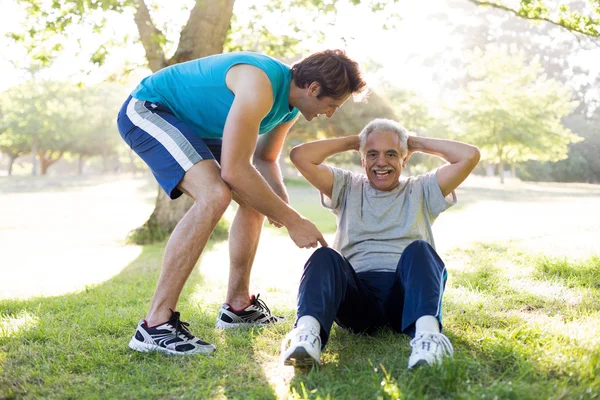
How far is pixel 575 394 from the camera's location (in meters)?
2.33

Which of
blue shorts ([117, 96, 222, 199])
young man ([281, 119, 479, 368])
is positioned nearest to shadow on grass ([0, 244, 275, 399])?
young man ([281, 119, 479, 368])

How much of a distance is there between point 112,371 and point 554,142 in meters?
32.1

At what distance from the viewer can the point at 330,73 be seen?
3432mm

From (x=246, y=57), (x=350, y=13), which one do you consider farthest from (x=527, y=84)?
(x=246, y=57)

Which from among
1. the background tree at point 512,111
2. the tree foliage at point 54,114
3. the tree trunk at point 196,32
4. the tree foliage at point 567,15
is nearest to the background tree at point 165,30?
the tree trunk at point 196,32

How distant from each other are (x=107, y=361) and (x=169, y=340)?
332mm

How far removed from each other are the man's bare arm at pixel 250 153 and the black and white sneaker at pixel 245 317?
2.95 feet

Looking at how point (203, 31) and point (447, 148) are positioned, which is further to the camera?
point (203, 31)

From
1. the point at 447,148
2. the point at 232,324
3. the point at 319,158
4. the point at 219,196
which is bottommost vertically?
the point at 232,324

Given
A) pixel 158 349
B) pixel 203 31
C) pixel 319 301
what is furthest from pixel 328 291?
pixel 203 31

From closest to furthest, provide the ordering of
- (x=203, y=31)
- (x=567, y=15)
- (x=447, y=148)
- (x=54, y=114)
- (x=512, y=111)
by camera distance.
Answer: (x=447, y=148), (x=567, y=15), (x=203, y=31), (x=512, y=111), (x=54, y=114)

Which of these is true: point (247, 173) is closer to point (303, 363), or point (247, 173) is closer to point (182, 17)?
point (303, 363)

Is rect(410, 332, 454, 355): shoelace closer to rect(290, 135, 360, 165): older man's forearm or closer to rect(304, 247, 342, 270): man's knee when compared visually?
rect(304, 247, 342, 270): man's knee

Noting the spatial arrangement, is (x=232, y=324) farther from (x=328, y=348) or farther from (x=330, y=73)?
(x=330, y=73)
